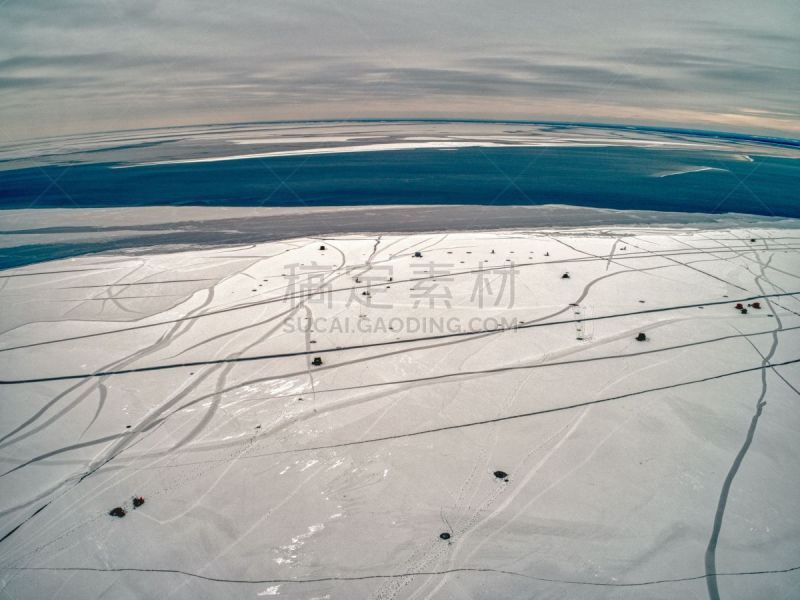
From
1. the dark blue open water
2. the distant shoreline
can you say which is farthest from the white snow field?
the dark blue open water

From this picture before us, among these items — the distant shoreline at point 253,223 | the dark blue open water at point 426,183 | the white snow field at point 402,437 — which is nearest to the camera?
the white snow field at point 402,437

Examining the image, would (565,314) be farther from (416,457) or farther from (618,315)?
(416,457)

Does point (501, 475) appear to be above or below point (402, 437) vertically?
below

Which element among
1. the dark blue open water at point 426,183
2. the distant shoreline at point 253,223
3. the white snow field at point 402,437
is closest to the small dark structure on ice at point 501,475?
the white snow field at point 402,437

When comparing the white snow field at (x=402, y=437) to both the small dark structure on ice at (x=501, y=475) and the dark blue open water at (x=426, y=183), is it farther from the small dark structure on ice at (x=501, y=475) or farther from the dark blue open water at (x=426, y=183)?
the dark blue open water at (x=426, y=183)

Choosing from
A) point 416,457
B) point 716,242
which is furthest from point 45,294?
point 716,242

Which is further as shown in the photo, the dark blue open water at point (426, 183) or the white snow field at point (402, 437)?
the dark blue open water at point (426, 183)

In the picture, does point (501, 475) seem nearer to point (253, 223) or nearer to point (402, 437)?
point (402, 437)

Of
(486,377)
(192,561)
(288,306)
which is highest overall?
(288,306)

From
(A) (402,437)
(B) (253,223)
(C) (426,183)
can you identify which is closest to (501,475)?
(A) (402,437)
